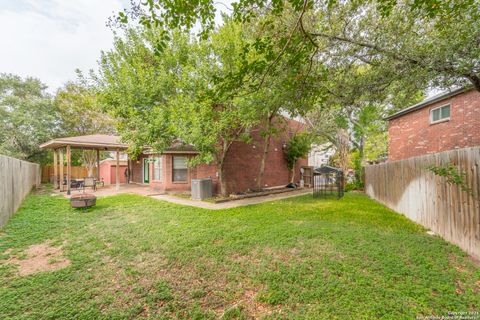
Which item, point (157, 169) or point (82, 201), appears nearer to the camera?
point (82, 201)

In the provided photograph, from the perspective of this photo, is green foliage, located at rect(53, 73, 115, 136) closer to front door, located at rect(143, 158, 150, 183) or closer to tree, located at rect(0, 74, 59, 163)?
tree, located at rect(0, 74, 59, 163)

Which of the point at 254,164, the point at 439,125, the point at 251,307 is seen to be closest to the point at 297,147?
the point at 254,164

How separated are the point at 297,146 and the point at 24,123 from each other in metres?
21.4

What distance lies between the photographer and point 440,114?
448 inches

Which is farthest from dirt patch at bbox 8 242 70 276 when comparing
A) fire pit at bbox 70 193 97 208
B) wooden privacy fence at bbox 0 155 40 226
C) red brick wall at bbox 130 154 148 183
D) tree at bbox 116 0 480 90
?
red brick wall at bbox 130 154 148 183

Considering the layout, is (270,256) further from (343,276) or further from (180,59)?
(180,59)

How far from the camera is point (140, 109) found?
1111cm

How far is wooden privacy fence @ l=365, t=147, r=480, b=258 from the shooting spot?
4.18 metres

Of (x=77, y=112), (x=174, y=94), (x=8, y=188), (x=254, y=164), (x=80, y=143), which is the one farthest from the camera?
(x=77, y=112)

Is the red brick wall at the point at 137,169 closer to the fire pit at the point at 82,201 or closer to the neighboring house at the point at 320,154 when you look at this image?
the fire pit at the point at 82,201

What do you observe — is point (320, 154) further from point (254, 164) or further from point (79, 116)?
point (79, 116)

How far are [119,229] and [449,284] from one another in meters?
7.07

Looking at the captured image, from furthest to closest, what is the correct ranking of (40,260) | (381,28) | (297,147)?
(297,147) < (381,28) < (40,260)

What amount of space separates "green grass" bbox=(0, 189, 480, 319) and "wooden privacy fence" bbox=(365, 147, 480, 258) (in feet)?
1.16
